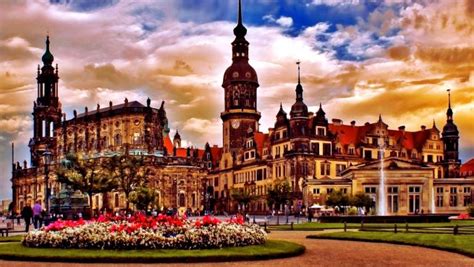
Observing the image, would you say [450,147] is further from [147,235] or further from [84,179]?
[147,235]

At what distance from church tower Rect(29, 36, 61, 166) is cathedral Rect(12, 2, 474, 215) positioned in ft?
1.23

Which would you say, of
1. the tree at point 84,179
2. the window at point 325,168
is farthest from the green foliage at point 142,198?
the window at point 325,168

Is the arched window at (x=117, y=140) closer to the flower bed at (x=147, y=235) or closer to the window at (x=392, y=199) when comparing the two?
the window at (x=392, y=199)

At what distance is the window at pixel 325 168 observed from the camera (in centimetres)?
11369

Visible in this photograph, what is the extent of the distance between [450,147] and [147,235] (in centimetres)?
10840

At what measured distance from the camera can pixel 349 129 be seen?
121 meters

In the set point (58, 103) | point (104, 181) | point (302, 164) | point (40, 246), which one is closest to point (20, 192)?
point (58, 103)

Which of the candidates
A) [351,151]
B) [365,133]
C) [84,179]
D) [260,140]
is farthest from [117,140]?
[84,179]

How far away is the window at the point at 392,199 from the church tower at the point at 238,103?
114 ft

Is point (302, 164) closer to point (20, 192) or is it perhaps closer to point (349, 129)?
point (349, 129)

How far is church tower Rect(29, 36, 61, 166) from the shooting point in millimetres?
151750

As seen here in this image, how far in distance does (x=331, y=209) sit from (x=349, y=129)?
94.9 feet

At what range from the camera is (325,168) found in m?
114

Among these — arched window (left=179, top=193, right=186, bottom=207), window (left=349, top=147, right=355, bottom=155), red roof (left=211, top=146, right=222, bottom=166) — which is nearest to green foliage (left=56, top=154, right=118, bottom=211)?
arched window (left=179, top=193, right=186, bottom=207)
